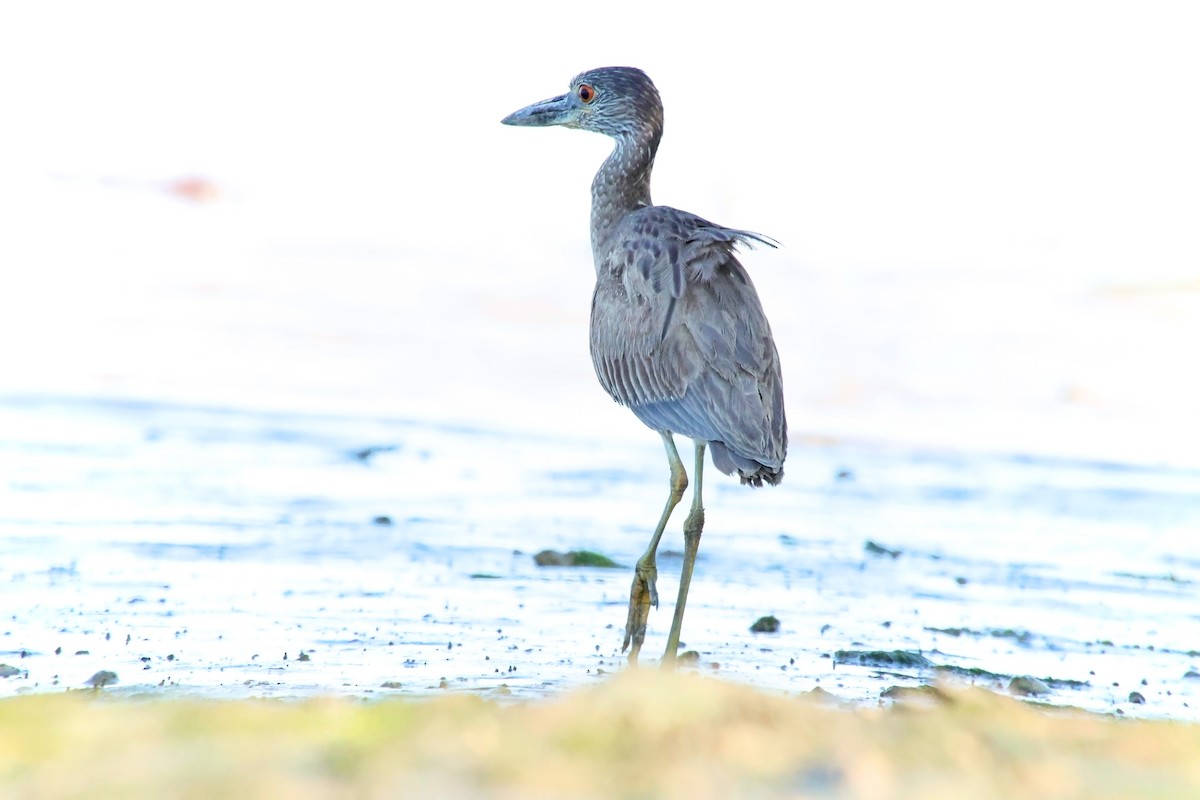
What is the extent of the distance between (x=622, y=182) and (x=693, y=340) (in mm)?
1794

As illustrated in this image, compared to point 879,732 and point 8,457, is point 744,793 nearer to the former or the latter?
point 879,732

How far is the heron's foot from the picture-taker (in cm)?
572

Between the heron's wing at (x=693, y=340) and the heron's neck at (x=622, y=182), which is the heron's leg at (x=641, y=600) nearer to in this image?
the heron's wing at (x=693, y=340)

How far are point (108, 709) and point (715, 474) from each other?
40.2 ft

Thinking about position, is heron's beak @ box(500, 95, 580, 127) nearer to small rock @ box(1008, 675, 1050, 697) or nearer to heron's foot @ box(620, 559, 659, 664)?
heron's foot @ box(620, 559, 659, 664)

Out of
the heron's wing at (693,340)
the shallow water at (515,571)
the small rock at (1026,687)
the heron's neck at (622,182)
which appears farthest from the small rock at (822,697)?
the heron's neck at (622,182)

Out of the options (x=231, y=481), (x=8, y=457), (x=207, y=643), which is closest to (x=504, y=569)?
(x=207, y=643)

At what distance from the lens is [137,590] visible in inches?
254

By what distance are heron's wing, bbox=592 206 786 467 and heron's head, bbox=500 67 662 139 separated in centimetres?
135

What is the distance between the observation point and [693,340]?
5.84 meters

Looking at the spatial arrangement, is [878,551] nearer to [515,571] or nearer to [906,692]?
[515,571]

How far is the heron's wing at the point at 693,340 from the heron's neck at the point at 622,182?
973 mm

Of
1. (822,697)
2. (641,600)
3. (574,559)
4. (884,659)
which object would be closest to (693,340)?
(641,600)

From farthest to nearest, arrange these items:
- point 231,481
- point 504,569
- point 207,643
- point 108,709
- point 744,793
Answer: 1. point 231,481
2. point 504,569
3. point 207,643
4. point 108,709
5. point 744,793
